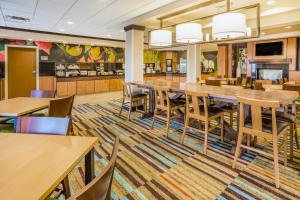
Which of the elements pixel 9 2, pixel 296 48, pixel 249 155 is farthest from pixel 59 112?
pixel 296 48

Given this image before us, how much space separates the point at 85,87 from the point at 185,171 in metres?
7.75

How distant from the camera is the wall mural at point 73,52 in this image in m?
8.03

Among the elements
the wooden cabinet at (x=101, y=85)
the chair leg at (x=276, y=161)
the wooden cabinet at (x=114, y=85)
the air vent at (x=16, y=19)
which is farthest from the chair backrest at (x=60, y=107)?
the wooden cabinet at (x=114, y=85)

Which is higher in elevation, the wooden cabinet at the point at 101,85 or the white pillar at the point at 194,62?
the white pillar at the point at 194,62

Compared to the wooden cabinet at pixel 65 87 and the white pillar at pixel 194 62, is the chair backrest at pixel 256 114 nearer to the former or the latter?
the white pillar at pixel 194 62

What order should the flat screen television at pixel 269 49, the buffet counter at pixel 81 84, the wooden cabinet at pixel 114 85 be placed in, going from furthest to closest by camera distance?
the wooden cabinet at pixel 114 85
the buffet counter at pixel 81 84
the flat screen television at pixel 269 49

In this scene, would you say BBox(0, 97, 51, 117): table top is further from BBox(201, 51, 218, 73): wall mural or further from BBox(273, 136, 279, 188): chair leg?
BBox(201, 51, 218, 73): wall mural

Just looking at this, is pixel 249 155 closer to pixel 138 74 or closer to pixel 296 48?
pixel 138 74

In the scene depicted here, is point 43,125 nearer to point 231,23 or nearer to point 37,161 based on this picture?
point 37,161

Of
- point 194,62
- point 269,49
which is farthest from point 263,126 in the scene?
point 269,49

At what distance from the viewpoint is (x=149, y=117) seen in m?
4.96

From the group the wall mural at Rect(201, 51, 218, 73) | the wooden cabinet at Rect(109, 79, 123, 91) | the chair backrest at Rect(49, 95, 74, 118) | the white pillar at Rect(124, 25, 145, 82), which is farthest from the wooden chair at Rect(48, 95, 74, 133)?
the wall mural at Rect(201, 51, 218, 73)

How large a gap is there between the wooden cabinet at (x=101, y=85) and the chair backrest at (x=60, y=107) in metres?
6.99

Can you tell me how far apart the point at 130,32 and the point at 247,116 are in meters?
4.06
